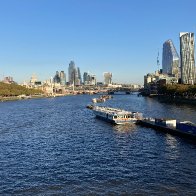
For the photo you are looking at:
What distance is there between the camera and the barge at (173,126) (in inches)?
3049

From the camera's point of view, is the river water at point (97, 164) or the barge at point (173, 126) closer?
the river water at point (97, 164)

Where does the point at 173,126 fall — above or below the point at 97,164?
→ above

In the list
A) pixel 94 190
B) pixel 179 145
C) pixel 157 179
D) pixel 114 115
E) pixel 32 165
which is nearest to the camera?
pixel 94 190

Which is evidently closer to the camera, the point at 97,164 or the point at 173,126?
the point at 97,164

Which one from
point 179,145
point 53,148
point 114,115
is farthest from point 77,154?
point 114,115

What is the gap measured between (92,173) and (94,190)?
23.7 feet

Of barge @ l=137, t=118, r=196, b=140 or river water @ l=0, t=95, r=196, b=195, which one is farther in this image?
barge @ l=137, t=118, r=196, b=140

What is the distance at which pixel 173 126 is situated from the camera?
289ft

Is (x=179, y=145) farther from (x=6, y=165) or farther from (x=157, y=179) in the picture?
(x=6, y=165)

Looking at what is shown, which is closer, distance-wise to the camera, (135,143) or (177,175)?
(177,175)

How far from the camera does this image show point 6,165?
189ft

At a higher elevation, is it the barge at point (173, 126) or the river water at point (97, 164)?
the barge at point (173, 126)

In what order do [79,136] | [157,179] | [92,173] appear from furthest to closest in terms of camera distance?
1. [79,136]
2. [92,173]
3. [157,179]

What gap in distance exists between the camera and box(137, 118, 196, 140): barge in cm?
7746
